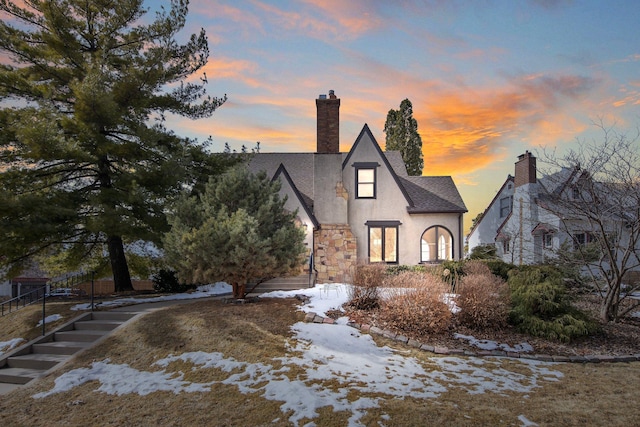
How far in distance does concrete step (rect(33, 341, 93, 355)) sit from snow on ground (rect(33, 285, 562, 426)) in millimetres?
1509

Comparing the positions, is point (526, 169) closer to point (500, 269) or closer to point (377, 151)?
point (377, 151)

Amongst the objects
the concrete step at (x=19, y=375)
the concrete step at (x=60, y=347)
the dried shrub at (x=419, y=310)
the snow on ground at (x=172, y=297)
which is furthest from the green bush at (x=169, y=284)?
the dried shrub at (x=419, y=310)

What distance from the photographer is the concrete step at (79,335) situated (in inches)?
409

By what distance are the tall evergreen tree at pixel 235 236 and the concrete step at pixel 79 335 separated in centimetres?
239

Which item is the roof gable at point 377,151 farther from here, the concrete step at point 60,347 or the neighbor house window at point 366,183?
the concrete step at point 60,347

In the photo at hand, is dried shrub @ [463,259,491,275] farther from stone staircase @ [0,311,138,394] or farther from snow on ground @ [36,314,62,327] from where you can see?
snow on ground @ [36,314,62,327]

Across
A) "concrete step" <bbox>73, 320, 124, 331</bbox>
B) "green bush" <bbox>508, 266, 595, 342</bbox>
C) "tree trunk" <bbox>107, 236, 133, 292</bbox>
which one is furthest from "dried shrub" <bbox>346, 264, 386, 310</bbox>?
"tree trunk" <bbox>107, 236, 133, 292</bbox>

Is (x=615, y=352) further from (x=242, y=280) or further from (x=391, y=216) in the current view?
(x=391, y=216)

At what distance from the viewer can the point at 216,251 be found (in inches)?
420

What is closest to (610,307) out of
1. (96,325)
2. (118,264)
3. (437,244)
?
(437,244)

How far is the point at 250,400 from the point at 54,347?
6269 millimetres

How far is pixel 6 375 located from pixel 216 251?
16.7ft

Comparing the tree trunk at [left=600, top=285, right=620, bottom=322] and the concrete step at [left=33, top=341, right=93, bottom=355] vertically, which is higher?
the tree trunk at [left=600, top=285, right=620, bottom=322]

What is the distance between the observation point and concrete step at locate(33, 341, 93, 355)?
992cm
